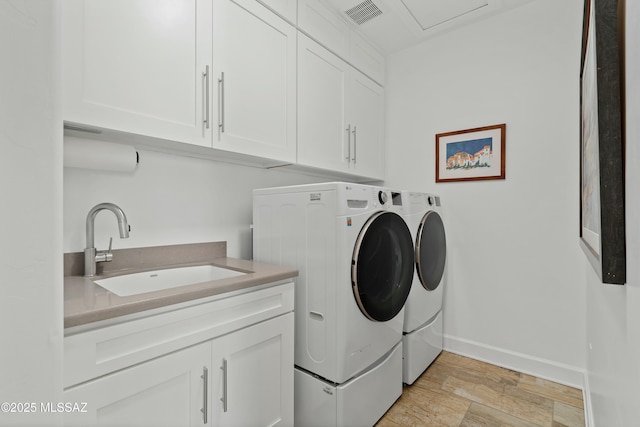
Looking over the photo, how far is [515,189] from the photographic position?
2215 millimetres

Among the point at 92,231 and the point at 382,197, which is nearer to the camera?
the point at 92,231

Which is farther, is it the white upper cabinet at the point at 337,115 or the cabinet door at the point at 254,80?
the white upper cabinet at the point at 337,115

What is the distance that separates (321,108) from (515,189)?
5.16 feet

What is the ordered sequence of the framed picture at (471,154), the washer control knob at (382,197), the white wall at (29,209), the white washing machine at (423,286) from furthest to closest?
the framed picture at (471,154) < the white washing machine at (423,286) < the washer control knob at (382,197) < the white wall at (29,209)

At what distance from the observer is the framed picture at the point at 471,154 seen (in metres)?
2.28

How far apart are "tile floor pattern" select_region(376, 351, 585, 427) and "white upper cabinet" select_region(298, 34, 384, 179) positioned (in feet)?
5.34

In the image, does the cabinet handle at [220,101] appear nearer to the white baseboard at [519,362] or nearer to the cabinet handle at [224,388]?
the cabinet handle at [224,388]

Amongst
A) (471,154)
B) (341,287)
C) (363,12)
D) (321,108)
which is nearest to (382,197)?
(341,287)

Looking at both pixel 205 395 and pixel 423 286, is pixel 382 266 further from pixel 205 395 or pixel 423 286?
pixel 205 395

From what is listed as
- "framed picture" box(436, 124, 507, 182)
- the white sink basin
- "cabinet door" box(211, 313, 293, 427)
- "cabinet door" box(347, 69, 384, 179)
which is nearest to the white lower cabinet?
"cabinet door" box(211, 313, 293, 427)

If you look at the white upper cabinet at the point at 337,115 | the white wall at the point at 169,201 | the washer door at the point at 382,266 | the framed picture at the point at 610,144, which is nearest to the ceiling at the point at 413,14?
the white upper cabinet at the point at 337,115

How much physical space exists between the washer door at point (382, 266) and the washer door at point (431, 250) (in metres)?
0.24

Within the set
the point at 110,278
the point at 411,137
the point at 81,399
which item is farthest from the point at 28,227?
the point at 411,137

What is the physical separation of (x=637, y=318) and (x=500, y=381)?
1969 mm
